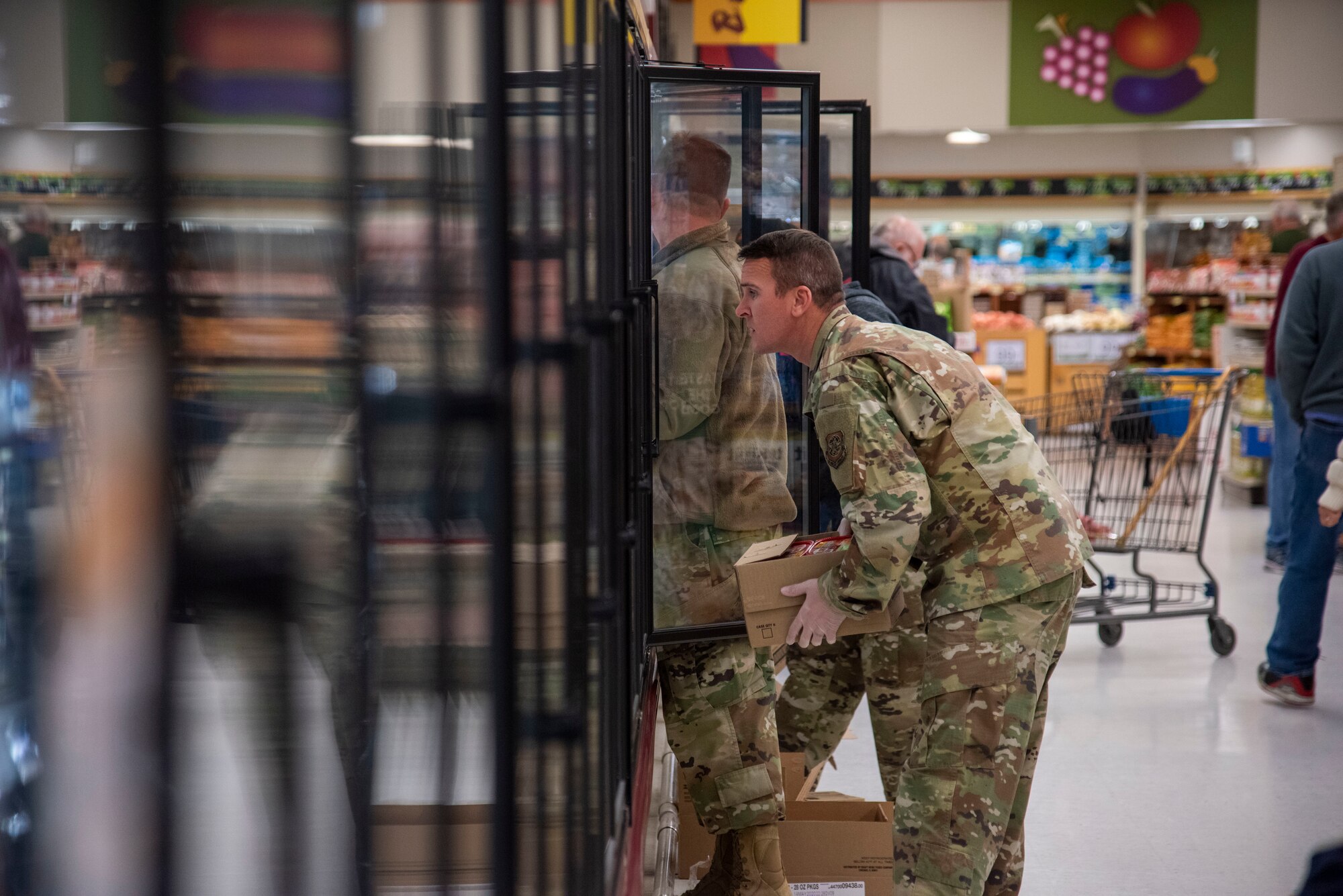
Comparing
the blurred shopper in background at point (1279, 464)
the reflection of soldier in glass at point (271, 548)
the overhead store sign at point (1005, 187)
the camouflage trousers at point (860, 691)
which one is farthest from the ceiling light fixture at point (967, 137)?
the reflection of soldier in glass at point (271, 548)

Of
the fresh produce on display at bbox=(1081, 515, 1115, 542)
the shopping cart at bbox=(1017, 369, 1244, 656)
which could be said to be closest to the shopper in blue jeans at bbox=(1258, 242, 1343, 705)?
the shopping cart at bbox=(1017, 369, 1244, 656)

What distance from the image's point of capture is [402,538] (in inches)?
36.3

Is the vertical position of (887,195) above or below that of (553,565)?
above

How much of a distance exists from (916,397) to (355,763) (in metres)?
1.73

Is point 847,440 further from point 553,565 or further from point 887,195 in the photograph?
point 887,195

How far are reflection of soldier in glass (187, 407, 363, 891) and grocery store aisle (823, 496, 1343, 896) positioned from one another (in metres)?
2.91

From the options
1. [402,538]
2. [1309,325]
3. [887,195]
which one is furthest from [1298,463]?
[887,195]

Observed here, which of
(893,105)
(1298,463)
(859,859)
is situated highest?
(893,105)

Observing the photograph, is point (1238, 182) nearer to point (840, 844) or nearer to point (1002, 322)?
point (1002, 322)

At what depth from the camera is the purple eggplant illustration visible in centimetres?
1081

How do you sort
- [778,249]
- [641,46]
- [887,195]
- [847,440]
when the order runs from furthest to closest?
[887,195]
[641,46]
[778,249]
[847,440]

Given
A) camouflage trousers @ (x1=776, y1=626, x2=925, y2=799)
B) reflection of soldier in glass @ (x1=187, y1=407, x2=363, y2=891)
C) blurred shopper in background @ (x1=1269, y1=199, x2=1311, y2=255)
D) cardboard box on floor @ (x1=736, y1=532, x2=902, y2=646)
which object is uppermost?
blurred shopper in background @ (x1=1269, y1=199, x2=1311, y2=255)

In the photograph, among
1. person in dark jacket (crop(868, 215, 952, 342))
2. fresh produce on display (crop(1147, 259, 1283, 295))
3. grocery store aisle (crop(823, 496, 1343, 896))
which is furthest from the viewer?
fresh produce on display (crop(1147, 259, 1283, 295))

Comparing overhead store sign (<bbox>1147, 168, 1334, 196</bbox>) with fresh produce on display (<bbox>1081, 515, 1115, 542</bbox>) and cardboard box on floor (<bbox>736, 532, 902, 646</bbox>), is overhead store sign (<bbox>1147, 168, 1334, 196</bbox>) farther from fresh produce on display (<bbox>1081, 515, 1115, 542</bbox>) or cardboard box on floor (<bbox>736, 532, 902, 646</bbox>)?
cardboard box on floor (<bbox>736, 532, 902, 646</bbox>)
